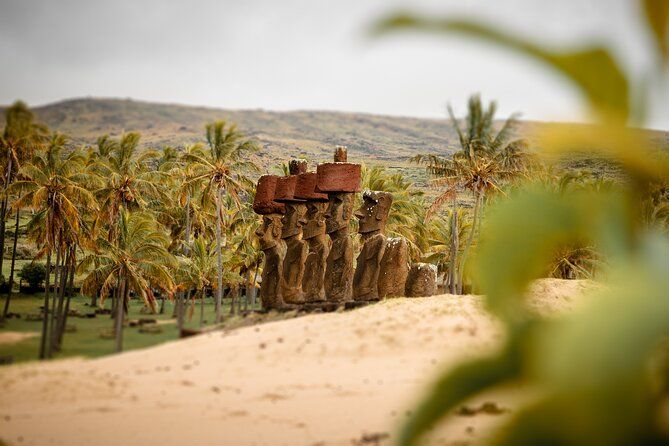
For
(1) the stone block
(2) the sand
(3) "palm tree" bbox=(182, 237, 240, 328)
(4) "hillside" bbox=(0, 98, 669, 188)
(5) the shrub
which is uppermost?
(4) "hillside" bbox=(0, 98, 669, 188)

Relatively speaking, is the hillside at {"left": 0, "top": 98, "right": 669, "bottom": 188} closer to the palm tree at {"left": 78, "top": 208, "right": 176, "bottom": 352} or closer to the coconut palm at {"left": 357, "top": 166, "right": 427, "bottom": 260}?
the coconut palm at {"left": 357, "top": 166, "right": 427, "bottom": 260}

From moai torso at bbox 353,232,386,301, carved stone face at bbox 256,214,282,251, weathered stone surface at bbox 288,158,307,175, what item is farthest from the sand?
weathered stone surface at bbox 288,158,307,175

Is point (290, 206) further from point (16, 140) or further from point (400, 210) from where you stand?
point (400, 210)

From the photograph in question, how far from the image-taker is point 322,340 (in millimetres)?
10508

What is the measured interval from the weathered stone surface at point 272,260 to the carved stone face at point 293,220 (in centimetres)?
48

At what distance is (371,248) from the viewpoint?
15.3m

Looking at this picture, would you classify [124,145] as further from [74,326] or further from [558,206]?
[558,206]

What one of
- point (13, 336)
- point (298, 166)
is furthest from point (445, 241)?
point (13, 336)

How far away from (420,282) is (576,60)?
12645 mm

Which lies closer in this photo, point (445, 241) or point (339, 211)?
point (339, 211)

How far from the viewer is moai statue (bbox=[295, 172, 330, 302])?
15.5 meters

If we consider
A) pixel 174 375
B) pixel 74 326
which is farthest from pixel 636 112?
pixel 74 326

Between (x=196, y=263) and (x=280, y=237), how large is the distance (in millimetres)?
7599

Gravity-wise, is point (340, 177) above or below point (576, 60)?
below
